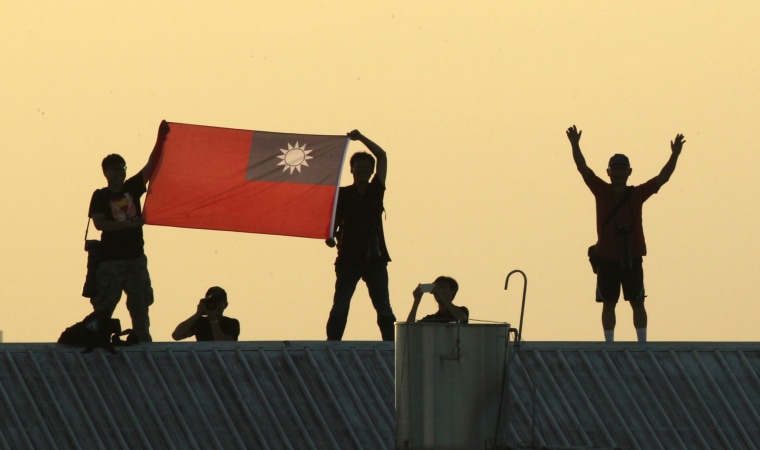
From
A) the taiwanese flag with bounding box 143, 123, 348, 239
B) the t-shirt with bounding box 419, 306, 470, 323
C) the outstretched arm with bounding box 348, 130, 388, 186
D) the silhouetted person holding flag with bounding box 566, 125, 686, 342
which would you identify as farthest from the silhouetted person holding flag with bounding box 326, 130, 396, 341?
the taiwanese flag with bounding box 143, 123, 348, 239

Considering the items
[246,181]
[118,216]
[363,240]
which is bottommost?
[363,240]

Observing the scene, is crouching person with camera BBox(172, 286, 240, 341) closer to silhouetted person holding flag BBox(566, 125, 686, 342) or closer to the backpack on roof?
the backpack on roof

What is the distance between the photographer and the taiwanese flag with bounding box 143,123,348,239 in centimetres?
3331

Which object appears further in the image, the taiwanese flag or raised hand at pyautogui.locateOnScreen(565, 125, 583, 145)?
the taiwanese flag

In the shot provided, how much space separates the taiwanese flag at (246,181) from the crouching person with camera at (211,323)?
8.84ft

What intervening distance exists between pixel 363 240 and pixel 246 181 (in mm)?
4778

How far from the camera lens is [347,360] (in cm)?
3142

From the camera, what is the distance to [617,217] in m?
29.8

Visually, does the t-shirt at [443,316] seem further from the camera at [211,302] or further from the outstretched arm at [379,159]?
the camera at [211,302]

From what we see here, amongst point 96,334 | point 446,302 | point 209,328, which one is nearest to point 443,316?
point 446,302

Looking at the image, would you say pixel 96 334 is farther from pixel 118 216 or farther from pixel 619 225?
pixel 619 225

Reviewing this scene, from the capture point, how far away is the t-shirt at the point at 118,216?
28781 millimetres

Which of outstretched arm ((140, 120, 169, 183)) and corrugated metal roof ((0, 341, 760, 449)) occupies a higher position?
outstretched arm ((140, 120, 169, 183))

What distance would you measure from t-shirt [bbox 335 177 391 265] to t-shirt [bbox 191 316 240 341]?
68.9 inches
